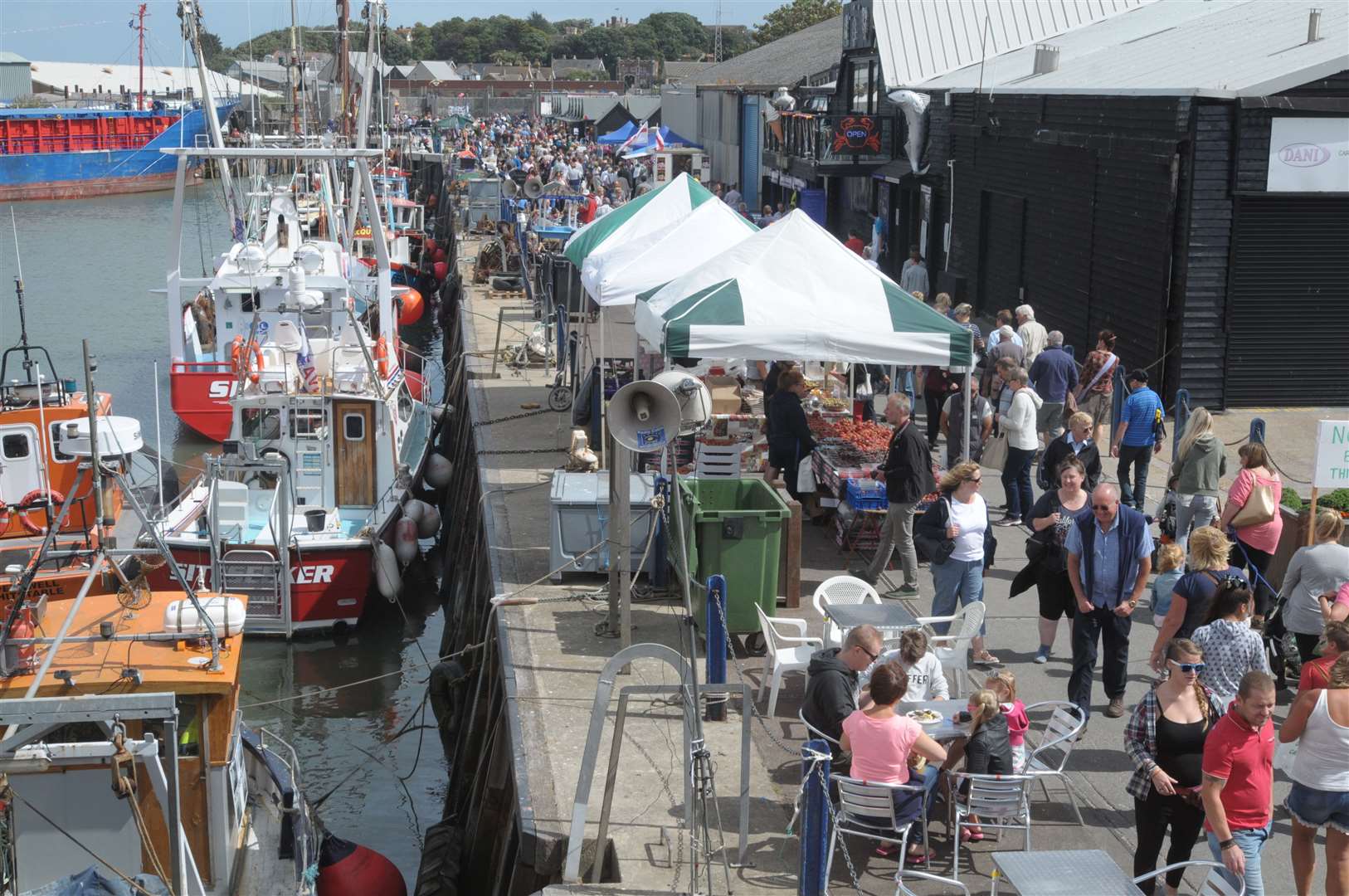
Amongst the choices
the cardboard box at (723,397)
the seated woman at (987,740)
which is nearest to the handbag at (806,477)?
the cardboard box at (723,397)

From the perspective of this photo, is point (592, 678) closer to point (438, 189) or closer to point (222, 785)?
point (222, 785)

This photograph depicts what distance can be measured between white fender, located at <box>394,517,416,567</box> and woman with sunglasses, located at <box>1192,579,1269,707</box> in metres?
10.7

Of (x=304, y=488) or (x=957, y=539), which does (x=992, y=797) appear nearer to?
(x=957, y=539)

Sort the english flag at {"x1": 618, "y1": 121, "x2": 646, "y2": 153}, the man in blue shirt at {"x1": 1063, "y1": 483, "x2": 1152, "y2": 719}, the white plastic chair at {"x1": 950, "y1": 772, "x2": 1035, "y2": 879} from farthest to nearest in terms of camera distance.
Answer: the english flag at {"x1": 618, "y1": 121, "x2": 646, "y2": 153}
the man in blue shirt at {"x1": 1063, "y1": 483, "x2": 1152, "y2": 719}
the white plastic chair at {"x1": 950, "y1": 772, "x2": 1035, "y2": 879}

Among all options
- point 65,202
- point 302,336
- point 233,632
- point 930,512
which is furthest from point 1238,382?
point 65,202

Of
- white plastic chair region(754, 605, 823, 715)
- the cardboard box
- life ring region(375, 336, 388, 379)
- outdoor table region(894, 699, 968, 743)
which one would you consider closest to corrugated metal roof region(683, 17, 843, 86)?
life ring region(375, 336, 388, 379)

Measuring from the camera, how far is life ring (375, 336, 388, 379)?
20.2m

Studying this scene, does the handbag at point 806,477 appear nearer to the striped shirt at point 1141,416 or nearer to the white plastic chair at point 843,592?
the striped shirt at point 1141,416

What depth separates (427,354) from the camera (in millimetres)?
38250

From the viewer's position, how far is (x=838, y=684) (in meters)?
8.35

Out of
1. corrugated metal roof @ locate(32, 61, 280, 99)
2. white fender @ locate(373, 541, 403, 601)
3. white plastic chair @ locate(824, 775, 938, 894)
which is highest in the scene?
corrugated metal roof @ locate(32, 61, 280, 99)

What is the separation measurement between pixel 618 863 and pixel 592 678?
279 cm

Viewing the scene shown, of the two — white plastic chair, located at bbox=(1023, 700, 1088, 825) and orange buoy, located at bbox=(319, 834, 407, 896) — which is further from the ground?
white plastic chair, located at bbox=(1023, 700, 1088, 825)

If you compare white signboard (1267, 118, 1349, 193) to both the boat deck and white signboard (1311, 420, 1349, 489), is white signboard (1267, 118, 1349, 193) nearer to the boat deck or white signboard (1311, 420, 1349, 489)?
white signboard (1311, 420, 1349, 489)
